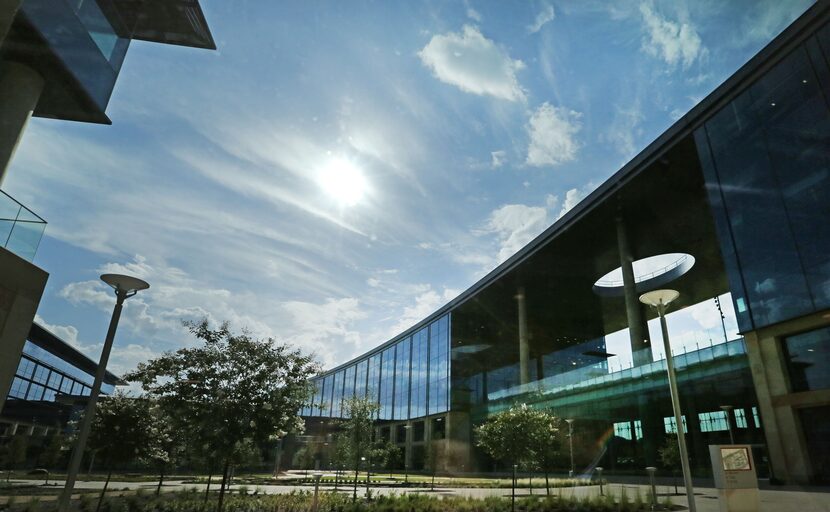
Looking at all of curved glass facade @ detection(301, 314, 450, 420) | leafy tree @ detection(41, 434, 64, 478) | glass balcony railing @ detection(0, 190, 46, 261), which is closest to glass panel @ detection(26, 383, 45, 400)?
leafy tree @ detection(41, 434, 64, 478)

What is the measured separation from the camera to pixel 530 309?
4484cm

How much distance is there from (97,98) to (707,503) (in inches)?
923

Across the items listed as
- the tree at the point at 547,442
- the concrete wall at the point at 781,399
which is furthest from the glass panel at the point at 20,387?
the concrete wall at the point at 781,399

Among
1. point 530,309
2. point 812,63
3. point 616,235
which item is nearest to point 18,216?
point 812,63

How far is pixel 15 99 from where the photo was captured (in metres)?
12.5

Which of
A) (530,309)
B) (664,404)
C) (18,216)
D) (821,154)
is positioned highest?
(530,309)

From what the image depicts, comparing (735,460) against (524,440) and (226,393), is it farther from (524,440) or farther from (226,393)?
(226,393)

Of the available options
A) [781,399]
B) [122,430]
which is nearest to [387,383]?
[122,430]

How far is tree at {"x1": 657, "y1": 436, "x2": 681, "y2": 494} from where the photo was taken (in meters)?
17.5

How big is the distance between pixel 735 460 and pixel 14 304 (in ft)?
65.2

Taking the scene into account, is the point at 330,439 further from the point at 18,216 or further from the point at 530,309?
the point at 18,216

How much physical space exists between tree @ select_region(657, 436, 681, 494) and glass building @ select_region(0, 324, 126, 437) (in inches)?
2207

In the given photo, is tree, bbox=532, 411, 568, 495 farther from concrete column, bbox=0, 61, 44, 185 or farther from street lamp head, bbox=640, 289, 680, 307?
concrete column, bbox=0, 61, 44, 185

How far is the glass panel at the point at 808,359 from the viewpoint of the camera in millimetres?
14930
